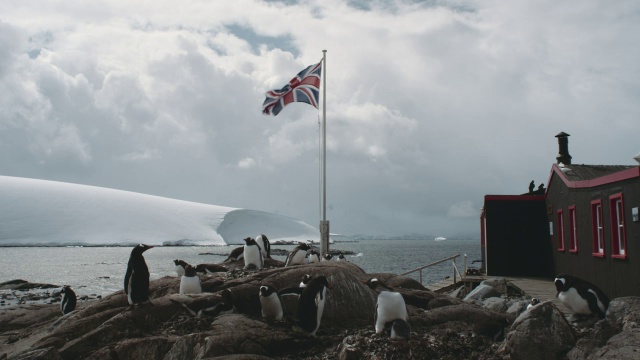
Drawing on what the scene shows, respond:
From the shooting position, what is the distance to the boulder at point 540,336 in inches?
363

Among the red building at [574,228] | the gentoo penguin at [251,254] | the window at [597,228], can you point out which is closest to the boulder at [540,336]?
the red building at [574,228]

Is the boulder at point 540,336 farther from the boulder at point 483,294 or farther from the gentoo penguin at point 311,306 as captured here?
the boulder at point 483,294

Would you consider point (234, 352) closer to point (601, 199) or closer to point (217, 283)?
point (217, 283)

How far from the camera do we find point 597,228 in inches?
760

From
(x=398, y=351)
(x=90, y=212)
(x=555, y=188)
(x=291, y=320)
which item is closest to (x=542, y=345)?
(x=398, y=351)

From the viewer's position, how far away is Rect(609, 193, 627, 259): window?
16900 mm

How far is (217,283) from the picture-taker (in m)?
14.5

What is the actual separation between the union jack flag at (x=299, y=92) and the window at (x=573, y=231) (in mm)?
10697

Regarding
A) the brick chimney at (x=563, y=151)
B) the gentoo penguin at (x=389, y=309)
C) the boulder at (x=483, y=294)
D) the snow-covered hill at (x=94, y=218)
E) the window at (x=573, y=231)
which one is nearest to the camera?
the gentoo penguin at (x=389, y=309)

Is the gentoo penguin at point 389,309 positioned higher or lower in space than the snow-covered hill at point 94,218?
lower

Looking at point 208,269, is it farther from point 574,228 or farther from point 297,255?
point 574,228

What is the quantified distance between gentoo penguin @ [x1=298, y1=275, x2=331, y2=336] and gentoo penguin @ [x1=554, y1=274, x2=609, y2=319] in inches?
183

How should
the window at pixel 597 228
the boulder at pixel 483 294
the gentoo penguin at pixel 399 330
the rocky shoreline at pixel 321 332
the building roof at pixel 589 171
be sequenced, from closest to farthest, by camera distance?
the rocky shoreline at pixel 321 332 < the gentoo penguin at pixel 399 330 < the window at pixel 597 228 < the boulder at pixel 483 294 < the building roof at pixel 589 171

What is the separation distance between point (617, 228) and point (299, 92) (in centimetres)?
1301
